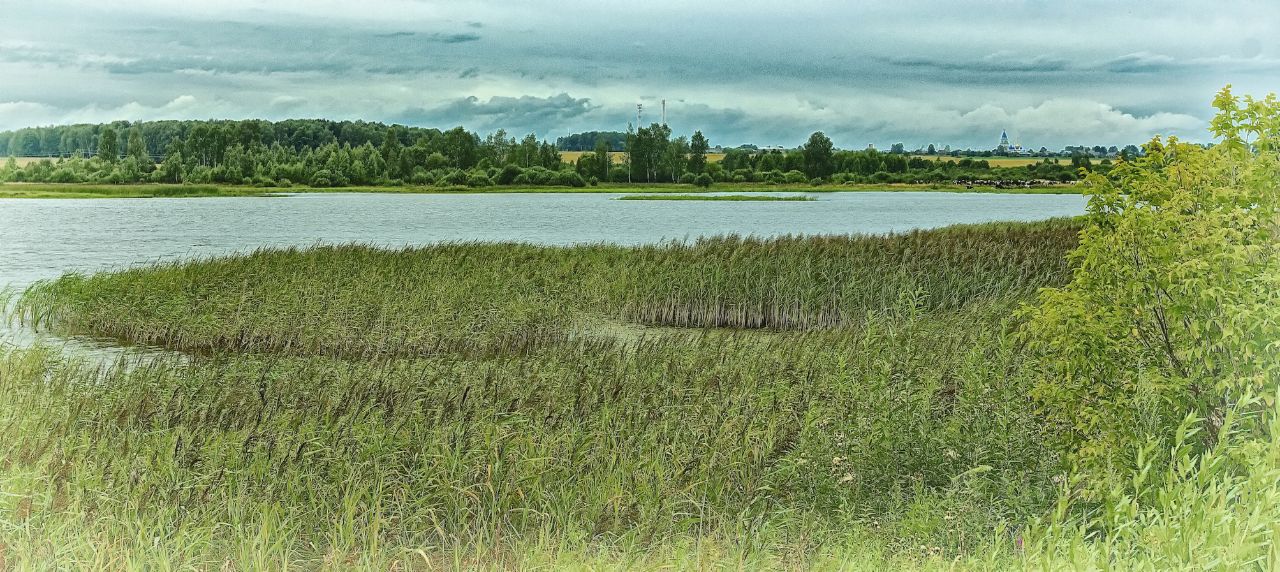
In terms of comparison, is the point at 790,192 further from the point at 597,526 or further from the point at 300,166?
the point at 597,526

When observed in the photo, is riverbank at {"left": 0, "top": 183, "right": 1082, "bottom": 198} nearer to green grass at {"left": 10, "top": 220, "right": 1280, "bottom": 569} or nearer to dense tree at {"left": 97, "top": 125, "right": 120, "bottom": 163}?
dense tree at {"left": 97, "top": 125, "right": 120, "bottom": 163}

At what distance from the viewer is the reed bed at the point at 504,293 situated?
1384cm

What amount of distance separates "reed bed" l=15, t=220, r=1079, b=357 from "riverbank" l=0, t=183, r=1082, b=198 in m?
50.0

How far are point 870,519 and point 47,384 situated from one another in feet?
29.2

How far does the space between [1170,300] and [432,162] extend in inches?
3583

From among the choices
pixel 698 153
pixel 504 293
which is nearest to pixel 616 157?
pixel 698 153

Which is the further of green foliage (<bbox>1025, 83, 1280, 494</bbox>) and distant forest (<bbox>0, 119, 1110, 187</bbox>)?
distant forest (<bbox>0, 119, 1110, 187</bbox>)

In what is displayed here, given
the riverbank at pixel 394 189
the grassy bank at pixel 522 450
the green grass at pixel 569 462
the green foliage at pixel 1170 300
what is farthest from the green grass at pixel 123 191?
the green foliage at pixel 1170 300

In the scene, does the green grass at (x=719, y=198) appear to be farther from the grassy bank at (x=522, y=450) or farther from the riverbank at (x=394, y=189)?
the grassy bank at (x=522, y=450)

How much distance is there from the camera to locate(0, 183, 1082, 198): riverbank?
64500 millimetres

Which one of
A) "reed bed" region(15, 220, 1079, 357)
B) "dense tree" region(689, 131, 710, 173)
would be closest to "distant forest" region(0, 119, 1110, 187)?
"dense tree" region(689, 131, 710, 173)

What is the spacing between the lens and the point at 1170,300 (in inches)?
201

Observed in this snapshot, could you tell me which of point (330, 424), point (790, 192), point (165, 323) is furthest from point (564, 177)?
point (330, 424)

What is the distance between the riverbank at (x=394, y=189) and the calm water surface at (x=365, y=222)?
0.97m
